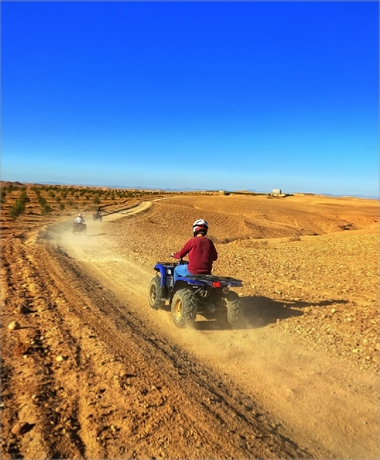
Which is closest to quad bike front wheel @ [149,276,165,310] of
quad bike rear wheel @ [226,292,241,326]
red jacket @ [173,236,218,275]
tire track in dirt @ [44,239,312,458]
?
tire track in dirt @ [44,239,312,458]

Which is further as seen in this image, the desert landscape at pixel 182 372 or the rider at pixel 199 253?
the rider at pixel 199 253

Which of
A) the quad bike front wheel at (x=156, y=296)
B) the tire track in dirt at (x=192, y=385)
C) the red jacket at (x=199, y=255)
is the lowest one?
the tire track in dirt at (x=192, y=385)

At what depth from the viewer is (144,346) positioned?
224 inches

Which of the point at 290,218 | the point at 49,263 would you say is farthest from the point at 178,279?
the point at 290,218


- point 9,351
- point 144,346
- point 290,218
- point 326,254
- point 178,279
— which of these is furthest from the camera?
point 290,218

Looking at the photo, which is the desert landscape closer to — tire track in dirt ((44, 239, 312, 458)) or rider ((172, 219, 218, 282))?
tire track in dirt ((44, 239, 312, 458))

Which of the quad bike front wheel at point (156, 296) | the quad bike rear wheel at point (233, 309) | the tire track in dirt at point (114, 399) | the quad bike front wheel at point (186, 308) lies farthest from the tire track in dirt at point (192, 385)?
the quad bike rear wheel at point (233, 309)

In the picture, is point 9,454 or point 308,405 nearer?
point 9,454

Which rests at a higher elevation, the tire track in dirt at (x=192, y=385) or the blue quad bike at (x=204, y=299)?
the blue quad bike at (x=204, y=299)

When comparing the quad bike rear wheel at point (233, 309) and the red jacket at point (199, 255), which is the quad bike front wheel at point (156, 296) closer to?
the red jacket at point (199, 255)

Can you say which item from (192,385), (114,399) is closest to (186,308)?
(192,385)

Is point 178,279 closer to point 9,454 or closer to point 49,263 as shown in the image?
point 9,454

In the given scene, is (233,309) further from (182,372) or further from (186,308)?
(182,372)

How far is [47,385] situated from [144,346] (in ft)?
5.62
